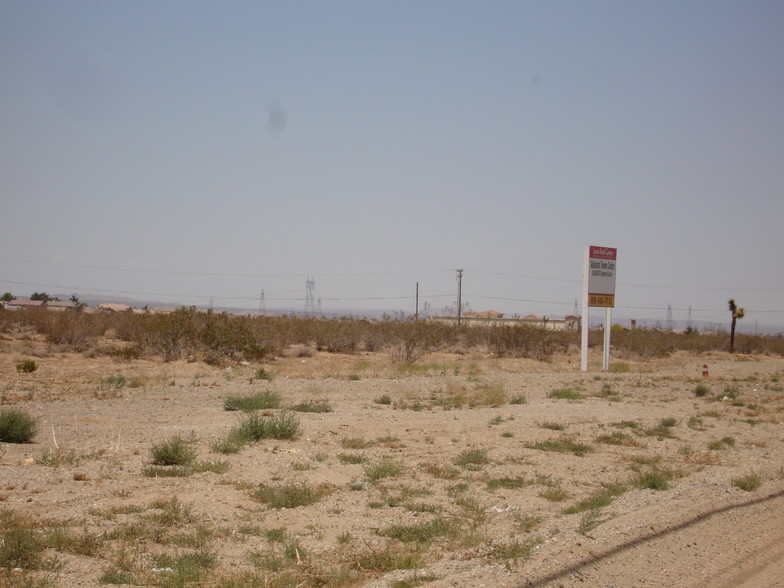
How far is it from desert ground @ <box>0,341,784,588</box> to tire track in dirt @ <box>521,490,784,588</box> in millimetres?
31

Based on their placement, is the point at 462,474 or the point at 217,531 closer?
the point at 217,531

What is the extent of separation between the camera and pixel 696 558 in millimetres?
8258

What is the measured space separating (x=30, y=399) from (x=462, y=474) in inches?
521

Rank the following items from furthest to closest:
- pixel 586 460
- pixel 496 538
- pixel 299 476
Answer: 1. pixel 586 460
2. pixel 299 476
3. pixel 496 538

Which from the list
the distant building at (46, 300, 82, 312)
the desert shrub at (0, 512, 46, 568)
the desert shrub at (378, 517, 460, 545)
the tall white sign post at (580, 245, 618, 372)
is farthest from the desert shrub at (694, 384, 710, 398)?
the distant building at (46, 300, 82, 312)

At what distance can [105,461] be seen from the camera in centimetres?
1230

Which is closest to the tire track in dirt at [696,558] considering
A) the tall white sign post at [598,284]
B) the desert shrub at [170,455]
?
the desert shrub at [170,455]

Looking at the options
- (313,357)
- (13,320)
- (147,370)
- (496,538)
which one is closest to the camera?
(496,538)

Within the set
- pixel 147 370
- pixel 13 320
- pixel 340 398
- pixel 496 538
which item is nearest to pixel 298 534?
pixel 496 538

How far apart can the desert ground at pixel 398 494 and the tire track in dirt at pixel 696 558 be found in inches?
1.2

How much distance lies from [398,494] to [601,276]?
27249 millimetres

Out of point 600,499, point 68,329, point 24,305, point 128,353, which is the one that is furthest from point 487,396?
point 24,305

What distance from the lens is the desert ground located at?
7.62m

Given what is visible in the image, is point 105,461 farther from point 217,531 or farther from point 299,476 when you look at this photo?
point 217,531
